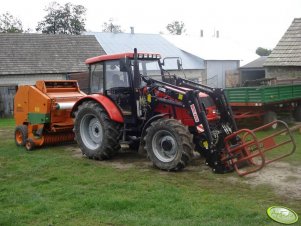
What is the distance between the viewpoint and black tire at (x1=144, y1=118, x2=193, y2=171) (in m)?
7.79

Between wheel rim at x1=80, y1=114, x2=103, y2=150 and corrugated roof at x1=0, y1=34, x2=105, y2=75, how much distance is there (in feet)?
44.2

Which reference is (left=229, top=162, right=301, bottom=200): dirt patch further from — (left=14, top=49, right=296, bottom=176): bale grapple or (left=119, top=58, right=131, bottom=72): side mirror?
(left=119, top=58, right=131, bottom=72): side mirror

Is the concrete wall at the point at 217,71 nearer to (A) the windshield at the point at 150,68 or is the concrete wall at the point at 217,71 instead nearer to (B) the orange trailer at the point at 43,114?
(B) the orange trailer at the point at 43,114

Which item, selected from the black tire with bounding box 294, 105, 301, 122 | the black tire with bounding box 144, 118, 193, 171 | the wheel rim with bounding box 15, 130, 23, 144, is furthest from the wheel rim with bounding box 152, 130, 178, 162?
the black tire with bounding box 294, 105, 301, 122

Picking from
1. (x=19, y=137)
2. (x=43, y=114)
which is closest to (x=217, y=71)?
(x=19, y=137)

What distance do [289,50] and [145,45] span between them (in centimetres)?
1272

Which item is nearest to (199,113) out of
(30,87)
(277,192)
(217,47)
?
(277,192)

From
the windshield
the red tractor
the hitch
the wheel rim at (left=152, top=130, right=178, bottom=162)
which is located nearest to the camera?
the hitch

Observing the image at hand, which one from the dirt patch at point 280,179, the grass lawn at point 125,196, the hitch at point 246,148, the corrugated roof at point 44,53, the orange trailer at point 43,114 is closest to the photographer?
the grass lawn at point 125,196

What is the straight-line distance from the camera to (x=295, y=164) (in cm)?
852

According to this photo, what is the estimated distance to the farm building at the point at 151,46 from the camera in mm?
28578

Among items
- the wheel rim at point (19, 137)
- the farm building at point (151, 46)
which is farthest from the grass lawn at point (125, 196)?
the farm building at point (151, 46)

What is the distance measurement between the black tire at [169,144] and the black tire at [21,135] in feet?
13.8

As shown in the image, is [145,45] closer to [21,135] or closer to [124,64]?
[21,135]
